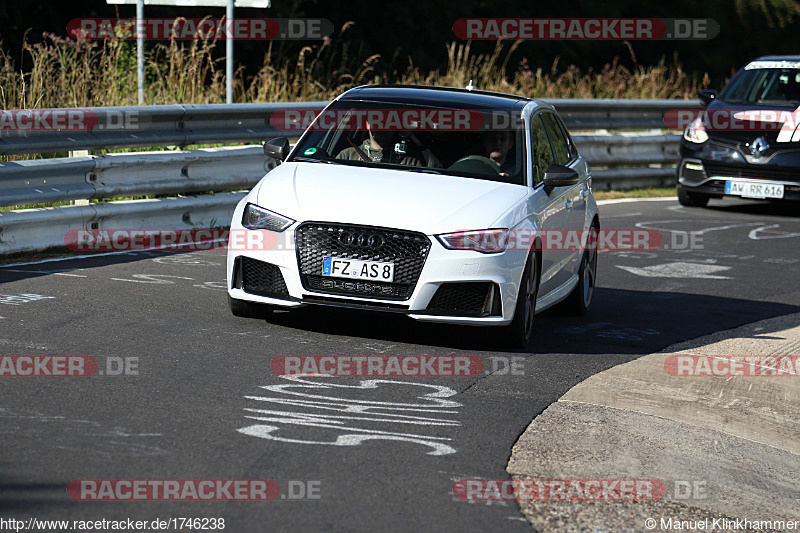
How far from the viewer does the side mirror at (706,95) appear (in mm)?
18016

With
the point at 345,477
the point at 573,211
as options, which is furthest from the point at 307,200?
the point at 345,477

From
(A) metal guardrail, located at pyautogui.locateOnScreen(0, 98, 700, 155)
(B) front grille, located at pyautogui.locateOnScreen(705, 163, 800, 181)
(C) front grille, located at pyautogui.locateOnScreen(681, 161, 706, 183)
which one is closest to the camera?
(A) metal guardrail, located at pyautogui.locateOnScreen(0, 98, 700, 155)

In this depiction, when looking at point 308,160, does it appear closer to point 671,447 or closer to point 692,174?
point 671,447

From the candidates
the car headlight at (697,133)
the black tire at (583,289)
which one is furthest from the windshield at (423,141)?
the car headlight at (697,133)

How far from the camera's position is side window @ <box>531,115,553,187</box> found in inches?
351

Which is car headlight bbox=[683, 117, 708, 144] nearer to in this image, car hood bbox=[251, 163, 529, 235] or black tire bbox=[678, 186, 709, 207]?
black tire bbox=[678, 186, 709, 207]

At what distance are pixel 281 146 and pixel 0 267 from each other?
95.2 inches

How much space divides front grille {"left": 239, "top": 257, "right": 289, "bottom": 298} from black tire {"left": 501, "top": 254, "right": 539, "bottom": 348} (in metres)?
1.39

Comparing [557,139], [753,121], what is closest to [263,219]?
[557,139]

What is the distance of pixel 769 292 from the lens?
1152cm

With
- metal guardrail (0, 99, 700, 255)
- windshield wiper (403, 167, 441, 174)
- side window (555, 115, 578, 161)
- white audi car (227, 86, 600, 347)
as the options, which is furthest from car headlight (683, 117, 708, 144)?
windshield wiper (403, 167, 441, 174)

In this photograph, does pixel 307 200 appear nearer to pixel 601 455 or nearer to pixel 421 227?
pixel 421 227

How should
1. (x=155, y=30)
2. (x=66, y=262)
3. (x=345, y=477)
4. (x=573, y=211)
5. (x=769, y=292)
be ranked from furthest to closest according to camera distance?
(x=155, y=30) < (x=769, y=292) < (x=66, y=262) < (x=573, y=211) < (x=345, y=477)

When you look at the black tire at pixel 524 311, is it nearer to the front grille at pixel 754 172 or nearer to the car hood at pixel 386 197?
the car hood at pixel 386 197
